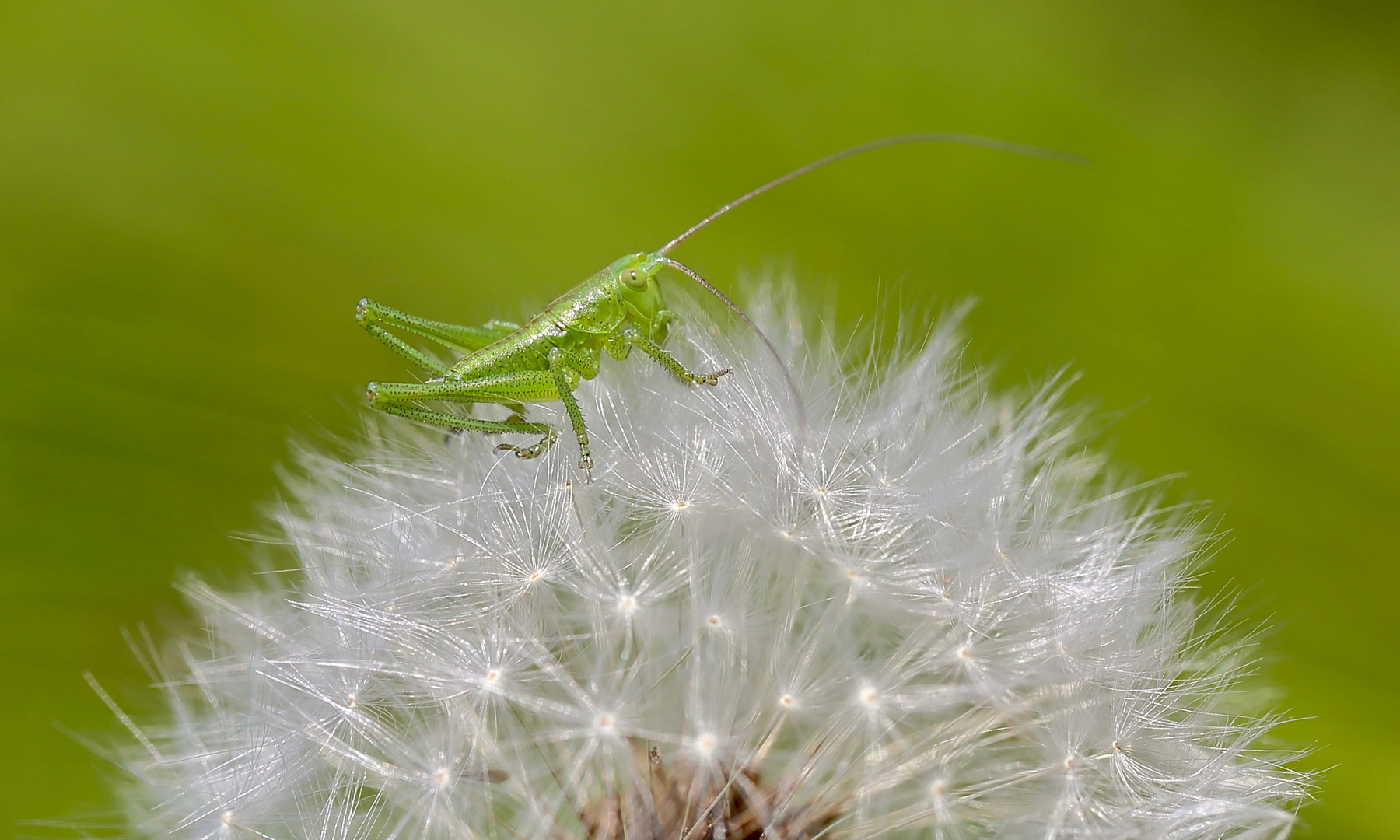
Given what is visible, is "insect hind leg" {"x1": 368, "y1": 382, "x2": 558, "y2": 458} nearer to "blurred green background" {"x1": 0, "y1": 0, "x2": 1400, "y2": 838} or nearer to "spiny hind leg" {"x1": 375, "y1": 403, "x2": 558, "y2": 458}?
"spiny hind leg" {"x1": 375, "y1": 403, "x2": 558, "y2": 458}

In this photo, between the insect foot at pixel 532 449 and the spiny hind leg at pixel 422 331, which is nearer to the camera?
the insect foot at pixel 532 449

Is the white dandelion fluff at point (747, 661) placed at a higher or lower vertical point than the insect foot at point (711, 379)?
lower

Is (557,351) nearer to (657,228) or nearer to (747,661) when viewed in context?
(747,661)

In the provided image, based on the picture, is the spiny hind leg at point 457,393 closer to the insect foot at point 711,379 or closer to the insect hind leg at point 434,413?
the insect hind leg at point 434,413

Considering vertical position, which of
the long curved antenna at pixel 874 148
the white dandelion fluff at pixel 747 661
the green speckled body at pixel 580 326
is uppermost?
the long curved antenna at pixel 874 148

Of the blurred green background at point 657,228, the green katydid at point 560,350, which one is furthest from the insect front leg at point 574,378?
the blurred green background at point 657,228

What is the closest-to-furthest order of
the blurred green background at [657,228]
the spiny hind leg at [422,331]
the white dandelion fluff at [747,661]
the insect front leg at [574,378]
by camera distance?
the white dandelion fluff at [747,661], the insect front leg at [574,378], the spiny hind leg at [422,331], the blurred green background at [657,228]

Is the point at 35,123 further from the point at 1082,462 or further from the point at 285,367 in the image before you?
the point at 1082,462
